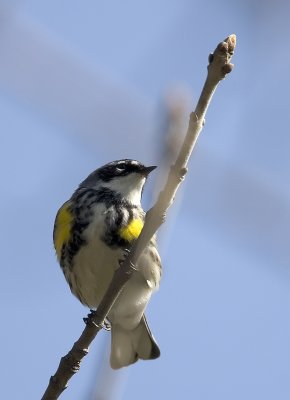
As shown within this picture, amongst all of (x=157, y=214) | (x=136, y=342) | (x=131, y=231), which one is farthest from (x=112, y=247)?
(x=157, y=214)

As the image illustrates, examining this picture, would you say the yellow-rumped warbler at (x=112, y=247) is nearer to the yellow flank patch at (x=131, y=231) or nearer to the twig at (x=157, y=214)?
the yellow flank patch at (x=131, y=231)

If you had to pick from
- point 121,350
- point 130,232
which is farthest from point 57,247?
point 121,350

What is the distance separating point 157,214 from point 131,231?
173cm

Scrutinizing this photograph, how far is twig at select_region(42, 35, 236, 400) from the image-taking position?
1.91 m

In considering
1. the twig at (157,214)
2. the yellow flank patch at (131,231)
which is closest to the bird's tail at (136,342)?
the yellow flank patch at (131,231)

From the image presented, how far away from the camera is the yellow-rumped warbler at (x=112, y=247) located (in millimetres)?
4012

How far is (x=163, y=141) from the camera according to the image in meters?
1.89

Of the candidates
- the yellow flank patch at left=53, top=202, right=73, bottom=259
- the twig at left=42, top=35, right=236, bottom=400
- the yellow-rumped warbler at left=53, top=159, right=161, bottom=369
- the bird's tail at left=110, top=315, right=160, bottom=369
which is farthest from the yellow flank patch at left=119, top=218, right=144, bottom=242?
the twig at left=42, top=35, right=236, bottom=400

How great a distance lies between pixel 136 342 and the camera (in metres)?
4.76

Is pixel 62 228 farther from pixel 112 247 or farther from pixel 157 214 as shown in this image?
pixel 157 214

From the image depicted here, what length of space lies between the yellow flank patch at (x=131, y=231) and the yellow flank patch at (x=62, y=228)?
0.36 m

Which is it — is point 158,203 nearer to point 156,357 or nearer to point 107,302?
point 107,302

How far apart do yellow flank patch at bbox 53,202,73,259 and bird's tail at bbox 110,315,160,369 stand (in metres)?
0.74

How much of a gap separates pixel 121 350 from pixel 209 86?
9.76 feet
